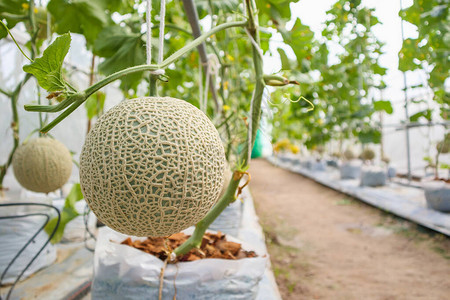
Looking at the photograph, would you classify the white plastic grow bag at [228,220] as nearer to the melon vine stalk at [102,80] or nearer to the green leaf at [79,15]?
the melon vine stalk at [102,80]

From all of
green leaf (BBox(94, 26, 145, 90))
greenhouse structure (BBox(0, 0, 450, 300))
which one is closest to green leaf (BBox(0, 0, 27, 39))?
greenhouse structure (BBox(0, 0, 450, 300))

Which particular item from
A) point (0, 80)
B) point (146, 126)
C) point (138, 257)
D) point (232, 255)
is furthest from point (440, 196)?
point (0, 80)

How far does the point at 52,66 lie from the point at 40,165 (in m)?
0.89

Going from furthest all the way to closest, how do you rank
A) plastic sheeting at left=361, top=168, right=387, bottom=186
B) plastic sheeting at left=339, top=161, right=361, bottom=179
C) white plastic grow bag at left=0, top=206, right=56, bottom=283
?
1. plastic sheeting at left=339, top=161, right=361, bottom=179
2. plastic sheeting at left=361, top=168, right=387, bottom=186
3. white plastic grow bag at left=0, top=206, right=56, bottom=283

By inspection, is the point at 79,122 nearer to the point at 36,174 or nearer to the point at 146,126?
the point at 36,174

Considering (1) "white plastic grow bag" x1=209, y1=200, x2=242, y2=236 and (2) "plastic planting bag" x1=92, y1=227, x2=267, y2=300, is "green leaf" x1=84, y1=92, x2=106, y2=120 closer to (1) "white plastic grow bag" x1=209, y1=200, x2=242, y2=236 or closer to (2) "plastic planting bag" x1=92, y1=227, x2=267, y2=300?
(1) "white plastic grow bag" x1=209, y1=200, x2=242, y2=236

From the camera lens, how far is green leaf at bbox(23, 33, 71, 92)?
556 mm

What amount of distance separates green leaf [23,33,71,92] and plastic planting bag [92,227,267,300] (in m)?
0.67

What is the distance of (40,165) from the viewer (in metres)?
1.30

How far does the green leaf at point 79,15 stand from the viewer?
1.35 metres

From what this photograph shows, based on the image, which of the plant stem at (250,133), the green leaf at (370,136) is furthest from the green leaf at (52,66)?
the green leaf at (370,136)

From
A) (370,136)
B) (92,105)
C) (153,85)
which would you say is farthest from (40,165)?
(370,136)

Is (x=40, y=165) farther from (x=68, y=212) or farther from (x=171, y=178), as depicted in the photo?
(x=171, y=178)

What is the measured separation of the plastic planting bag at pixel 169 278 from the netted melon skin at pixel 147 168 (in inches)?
15.5
